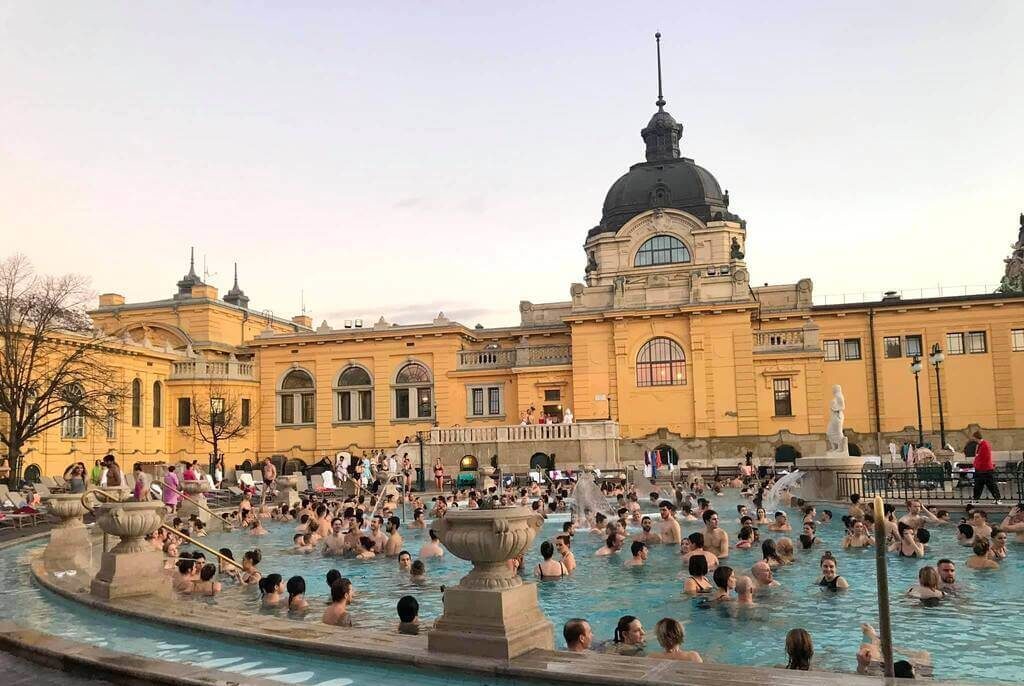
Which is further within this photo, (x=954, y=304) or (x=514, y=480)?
(x=954, y=304)

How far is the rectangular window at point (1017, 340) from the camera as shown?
4378 cm

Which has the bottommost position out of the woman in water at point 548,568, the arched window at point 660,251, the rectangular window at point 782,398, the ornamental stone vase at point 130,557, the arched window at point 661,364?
the woman in water at point 548,568

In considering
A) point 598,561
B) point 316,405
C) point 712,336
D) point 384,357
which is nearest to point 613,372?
point 712,336

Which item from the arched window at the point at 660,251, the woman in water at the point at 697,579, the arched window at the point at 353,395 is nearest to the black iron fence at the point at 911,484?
the woman in water at the point at 697,579

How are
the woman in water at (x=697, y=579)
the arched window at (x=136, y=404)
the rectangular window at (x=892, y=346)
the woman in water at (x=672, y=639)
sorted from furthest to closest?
the rectangular window at (x=892, y=346) → the arched window at (x=136, y=404) → the woman in water at (x=697, y=579) → the woman in water at (x=672, y=639)

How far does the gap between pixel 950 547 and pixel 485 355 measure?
110ft

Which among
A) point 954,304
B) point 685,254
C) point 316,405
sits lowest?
point 316,405

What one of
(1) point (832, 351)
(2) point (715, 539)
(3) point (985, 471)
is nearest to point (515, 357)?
(1) point (832, 351)

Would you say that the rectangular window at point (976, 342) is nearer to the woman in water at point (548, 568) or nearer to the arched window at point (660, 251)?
the arched window at point (660, 251)

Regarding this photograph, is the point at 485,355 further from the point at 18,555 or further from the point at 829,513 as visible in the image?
the point at 18,555

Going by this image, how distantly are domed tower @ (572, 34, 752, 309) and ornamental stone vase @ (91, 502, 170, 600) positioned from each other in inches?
1368

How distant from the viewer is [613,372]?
42.8m

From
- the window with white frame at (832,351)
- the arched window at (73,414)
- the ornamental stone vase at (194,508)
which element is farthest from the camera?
the window with white frame at (832,351)

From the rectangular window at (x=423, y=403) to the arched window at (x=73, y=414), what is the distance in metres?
17.1
